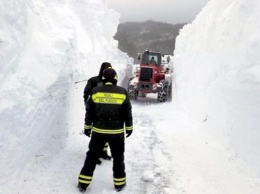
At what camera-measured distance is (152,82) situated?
712 inches

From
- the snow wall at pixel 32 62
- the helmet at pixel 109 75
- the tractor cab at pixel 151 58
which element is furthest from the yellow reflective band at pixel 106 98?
the tractor cab at pixel 151 58

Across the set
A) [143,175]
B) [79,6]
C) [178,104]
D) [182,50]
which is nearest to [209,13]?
[182,50]

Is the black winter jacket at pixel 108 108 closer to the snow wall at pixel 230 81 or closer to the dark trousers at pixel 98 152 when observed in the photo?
the dark trousers at pixel 98 152

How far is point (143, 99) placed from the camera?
19.1m

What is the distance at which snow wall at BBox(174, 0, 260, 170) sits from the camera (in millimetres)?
8117

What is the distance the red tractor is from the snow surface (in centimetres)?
472

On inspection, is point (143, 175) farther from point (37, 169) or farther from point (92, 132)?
point (37, 169)

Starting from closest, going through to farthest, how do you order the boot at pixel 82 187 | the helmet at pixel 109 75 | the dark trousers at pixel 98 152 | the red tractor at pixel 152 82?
the boot at pixel 82 187
the dark trousers at pixel 98 152
the helmet at pixel 109 75
the red tractor at pixel 152 82

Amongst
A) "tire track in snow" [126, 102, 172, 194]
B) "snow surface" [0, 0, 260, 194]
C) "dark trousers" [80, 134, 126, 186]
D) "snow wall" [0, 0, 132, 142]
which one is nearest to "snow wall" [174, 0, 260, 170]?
"snow surface" [0, 0, 260, 194]

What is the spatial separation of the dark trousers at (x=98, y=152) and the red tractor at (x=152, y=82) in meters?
11.0

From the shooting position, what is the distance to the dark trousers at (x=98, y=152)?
→ 253 inches

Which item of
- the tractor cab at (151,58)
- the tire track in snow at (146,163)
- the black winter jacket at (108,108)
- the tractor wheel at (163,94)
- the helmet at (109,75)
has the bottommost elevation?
the tire track in snow at (146,163)

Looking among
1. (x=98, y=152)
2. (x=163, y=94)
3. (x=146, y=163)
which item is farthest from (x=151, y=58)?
(x=98, y=152)

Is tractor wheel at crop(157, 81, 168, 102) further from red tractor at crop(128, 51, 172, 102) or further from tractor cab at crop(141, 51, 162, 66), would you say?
tractor cab at crop(141, 51, 162, 66)
